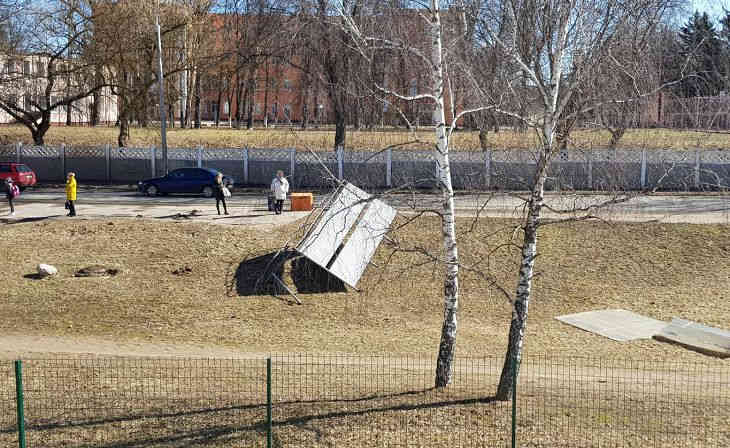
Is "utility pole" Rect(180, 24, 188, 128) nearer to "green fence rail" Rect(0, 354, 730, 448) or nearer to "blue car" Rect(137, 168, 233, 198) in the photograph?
"blue car" Rect(137, 168, 233, 198)

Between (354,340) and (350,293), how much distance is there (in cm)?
337

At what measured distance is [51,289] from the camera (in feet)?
62.4

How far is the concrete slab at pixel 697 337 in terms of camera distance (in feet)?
50.8

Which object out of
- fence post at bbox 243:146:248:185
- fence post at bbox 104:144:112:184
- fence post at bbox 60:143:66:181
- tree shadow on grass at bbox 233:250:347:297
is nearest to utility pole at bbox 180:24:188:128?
fence post at bbox 104:144:112:184

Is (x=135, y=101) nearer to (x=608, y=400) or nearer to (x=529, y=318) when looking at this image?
(x=529, y=318)

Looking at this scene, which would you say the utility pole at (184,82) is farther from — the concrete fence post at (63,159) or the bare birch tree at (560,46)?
the bare birch tree at (560,46)

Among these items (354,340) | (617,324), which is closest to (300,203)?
(354,340)

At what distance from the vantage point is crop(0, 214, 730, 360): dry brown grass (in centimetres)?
1644

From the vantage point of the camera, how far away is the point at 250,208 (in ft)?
92.2

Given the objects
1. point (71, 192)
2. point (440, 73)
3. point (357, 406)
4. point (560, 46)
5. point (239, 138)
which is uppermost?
point (560, 46)

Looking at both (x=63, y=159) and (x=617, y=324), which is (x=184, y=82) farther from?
(x=617, y=324)

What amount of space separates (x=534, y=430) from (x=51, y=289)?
1320 cm

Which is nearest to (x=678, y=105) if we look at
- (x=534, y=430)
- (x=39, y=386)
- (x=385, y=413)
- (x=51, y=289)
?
(x=534, y=430)

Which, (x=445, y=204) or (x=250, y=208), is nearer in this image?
(x=445, y=204)
